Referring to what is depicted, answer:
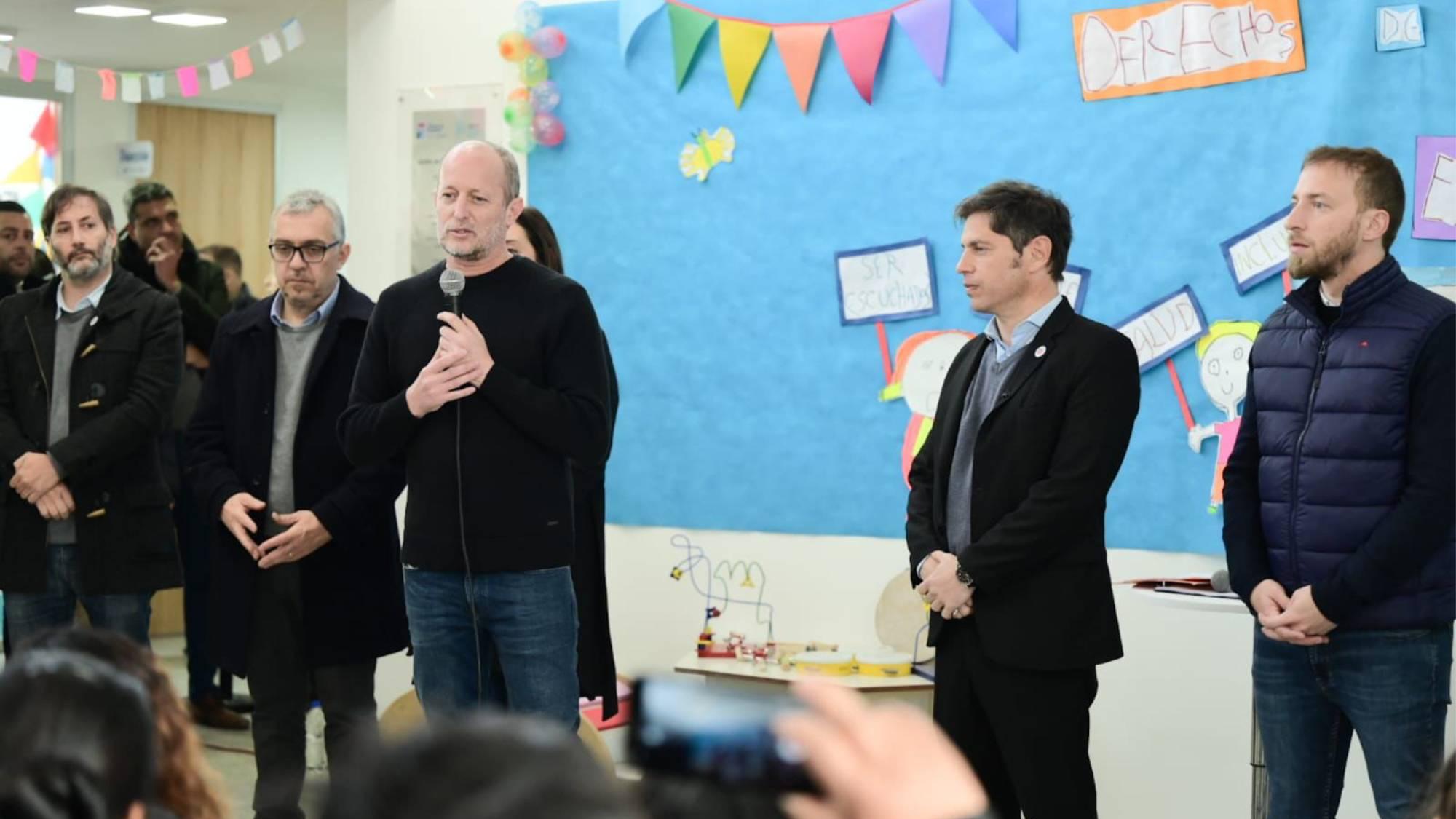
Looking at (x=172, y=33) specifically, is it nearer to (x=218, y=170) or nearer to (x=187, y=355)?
(x=218, y=170)

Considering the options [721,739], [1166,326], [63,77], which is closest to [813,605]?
[1166,326]

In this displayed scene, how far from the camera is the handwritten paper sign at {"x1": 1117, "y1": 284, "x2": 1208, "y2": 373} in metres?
4.01

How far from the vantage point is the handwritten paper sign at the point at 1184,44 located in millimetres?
3875

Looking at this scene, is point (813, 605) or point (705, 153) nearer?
point (813, 605)

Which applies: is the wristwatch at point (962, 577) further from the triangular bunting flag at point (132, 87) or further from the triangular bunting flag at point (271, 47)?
the triangular bunting flag at point (132, 87)

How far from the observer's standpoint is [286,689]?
145 inches

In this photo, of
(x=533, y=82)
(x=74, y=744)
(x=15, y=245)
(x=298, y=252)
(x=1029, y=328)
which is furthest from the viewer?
(x=15, y=245)

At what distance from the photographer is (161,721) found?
146cm

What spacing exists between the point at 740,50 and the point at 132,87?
102 inches

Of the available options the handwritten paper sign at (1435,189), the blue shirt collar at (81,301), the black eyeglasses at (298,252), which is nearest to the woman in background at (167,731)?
the black eyeglasses at (298,252)

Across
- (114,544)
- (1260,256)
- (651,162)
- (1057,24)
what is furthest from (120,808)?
(651,162)

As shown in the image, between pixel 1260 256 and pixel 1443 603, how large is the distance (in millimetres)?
1237

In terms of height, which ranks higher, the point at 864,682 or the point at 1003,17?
the point at 1003,17

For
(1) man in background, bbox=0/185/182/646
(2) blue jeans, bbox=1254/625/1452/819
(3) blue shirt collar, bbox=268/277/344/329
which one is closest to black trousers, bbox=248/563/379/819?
(1) man in background, bbox=0/185/182/646
